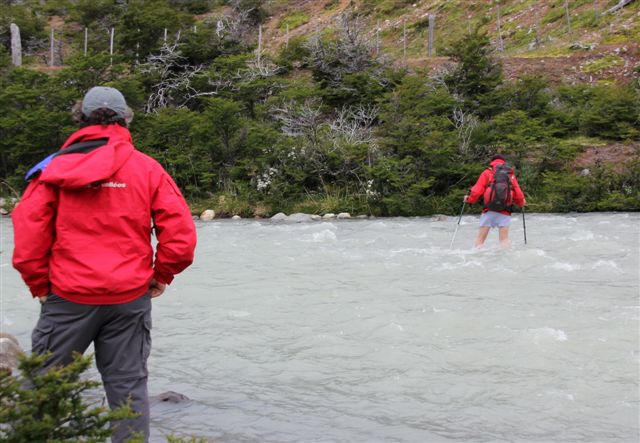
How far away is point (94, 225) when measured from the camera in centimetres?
338

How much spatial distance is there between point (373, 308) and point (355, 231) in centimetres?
708

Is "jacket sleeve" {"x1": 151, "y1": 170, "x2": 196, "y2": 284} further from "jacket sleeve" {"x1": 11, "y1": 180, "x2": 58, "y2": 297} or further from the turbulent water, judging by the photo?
the turbulent water

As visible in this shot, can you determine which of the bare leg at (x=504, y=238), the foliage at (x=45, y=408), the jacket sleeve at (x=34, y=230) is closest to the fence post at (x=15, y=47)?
the bare leg at (x=504, y=238)

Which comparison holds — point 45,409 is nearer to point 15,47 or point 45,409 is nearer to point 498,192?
point 498,192

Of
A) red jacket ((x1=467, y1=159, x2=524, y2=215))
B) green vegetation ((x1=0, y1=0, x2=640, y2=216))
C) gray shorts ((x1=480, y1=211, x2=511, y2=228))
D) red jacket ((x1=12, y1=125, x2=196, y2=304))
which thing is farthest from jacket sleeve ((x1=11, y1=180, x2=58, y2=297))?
green vegetation ((x1=0, y1=0, x2=640, y2=216))

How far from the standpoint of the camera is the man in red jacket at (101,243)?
3338 mm

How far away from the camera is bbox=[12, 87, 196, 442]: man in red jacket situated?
3338 mm

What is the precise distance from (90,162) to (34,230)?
1.40ft

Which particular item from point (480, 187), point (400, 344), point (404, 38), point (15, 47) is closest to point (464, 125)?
point (480, 187)

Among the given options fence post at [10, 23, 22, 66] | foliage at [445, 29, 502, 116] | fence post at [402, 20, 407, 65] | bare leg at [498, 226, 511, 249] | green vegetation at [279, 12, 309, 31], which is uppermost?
green vegetation at [279, 12, 309, 31]

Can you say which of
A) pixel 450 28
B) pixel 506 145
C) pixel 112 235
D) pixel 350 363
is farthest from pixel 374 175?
pixel 450 28

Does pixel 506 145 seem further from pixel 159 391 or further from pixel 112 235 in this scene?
pixel 112 235

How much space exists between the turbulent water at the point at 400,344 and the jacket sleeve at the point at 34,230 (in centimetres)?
170

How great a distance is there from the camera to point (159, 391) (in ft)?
18.0
